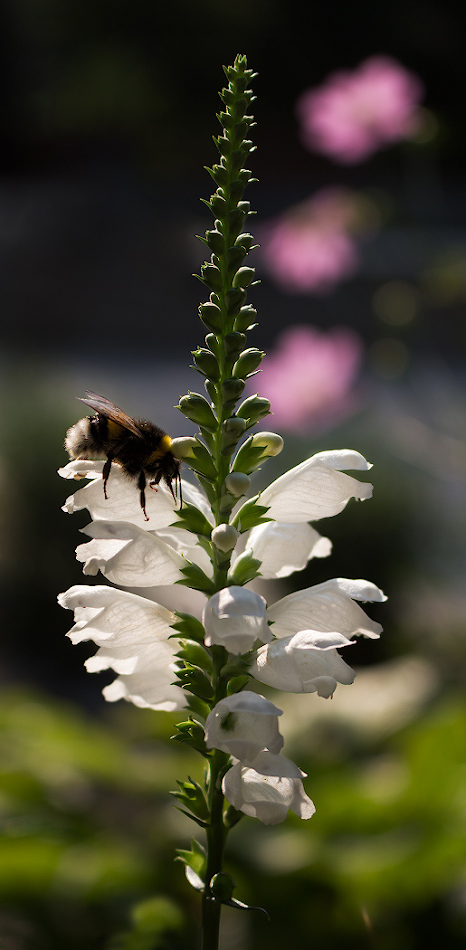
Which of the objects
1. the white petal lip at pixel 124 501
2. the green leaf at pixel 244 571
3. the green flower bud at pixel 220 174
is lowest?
the green leaf at pixel 244 571

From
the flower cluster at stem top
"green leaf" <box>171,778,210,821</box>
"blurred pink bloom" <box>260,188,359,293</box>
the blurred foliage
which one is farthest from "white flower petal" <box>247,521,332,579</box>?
"blurred pink bloom" <box>260,188,359,293</box>

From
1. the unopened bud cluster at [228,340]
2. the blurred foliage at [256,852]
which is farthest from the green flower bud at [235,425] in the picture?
the blurred foliage at [256,852]

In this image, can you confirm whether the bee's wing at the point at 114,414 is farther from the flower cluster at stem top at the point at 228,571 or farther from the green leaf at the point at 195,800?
the green leaf at the point at 195,800

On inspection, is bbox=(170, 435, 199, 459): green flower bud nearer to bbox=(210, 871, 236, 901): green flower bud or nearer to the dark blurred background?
bbox=(210, 871, 236, 901): green flower bud

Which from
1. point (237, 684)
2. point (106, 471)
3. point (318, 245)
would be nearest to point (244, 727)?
point (237, 684)

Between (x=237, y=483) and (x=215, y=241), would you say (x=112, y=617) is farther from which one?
(x=215, y=241)

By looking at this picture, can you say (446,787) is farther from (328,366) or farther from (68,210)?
(68,210)

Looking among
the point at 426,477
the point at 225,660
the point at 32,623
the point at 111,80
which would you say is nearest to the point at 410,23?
the point at 111,80
